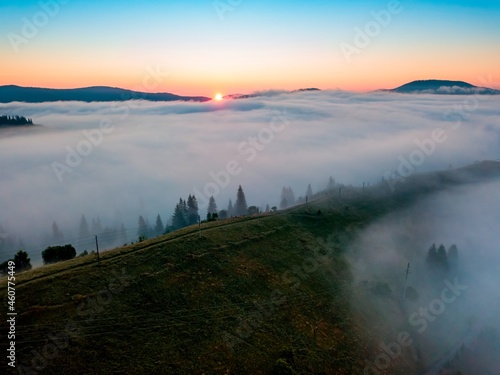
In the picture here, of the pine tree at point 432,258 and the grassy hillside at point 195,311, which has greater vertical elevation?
the grassy hillside at point 195,311

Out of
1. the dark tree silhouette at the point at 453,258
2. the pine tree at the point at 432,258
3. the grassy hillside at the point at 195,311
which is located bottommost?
the dark tree silhouette at the point at 453,258

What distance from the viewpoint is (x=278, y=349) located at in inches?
2341

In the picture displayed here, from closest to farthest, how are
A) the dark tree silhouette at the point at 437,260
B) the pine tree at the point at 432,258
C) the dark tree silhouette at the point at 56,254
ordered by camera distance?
the dark tree silhouette at the point at 56,254 → the dark tree silhouette at the point at 437,260 → the pine tree at the point at 432,258

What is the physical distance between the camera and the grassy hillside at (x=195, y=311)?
164ft

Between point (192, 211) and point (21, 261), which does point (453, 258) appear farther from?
point (21, 261)

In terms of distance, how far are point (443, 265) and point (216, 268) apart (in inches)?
3382

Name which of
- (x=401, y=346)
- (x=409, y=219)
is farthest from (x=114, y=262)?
(x=409, y=219)

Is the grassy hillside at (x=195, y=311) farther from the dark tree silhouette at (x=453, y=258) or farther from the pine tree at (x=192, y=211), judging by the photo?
the pine tree at (x=192, y=211)

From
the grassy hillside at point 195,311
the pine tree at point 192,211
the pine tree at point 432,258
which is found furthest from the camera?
the pine tree at point 192,211

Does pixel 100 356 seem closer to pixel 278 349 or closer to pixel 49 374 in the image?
pixel 49 374

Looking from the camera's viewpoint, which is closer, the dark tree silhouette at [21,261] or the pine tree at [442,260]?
the dark tree silhouette at [21,261]

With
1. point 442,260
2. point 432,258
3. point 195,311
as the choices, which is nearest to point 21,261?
point 195,311

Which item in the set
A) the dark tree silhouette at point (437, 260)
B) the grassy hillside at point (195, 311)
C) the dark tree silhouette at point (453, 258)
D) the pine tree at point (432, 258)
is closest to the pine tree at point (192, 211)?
the grassy hillside at point (195, 311)

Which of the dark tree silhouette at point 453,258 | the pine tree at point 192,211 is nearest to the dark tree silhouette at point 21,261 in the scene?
the pine tree at point 192,211
